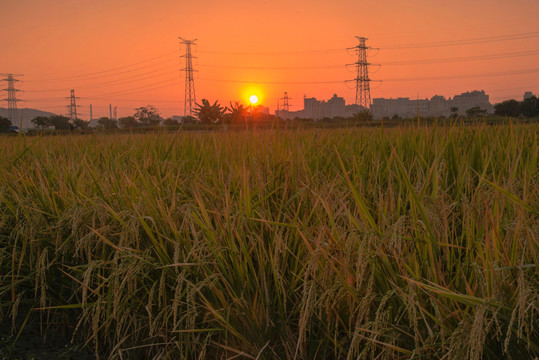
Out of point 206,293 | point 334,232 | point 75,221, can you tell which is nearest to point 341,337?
point 334,232

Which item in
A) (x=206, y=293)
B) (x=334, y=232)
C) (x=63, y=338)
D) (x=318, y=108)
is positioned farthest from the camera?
(x=318, y=108)

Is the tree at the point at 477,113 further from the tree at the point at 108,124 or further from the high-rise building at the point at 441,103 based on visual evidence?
the high-rise building at the point at 441,103

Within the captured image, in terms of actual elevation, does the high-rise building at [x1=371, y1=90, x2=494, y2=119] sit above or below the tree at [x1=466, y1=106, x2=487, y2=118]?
above

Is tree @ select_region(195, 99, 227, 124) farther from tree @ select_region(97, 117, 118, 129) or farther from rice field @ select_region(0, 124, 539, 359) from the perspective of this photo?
rice field @ select_region(0, 124, 539, 359)

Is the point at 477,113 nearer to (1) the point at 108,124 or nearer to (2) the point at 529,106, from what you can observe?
(1) the point at 108,124

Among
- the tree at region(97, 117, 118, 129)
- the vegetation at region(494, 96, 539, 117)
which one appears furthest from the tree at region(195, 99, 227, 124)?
the vegetation at region(494, 96, 539, 117)

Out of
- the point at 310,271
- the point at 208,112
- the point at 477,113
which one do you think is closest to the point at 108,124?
the point at 477,113

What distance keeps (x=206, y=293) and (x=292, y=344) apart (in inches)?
16.6

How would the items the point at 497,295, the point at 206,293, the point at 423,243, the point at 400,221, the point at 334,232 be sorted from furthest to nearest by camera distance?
the point at 206,293 < the point at 334,232 < the point at 423,243 < the point at 400,221 < the point at 497,295

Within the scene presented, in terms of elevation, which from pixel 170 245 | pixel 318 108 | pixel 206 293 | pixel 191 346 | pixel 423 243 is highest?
pixel 318 108

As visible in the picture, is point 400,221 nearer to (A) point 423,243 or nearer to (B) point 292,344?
(A) point 423,243

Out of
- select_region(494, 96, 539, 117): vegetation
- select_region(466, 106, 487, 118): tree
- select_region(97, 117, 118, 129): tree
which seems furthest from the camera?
select_region(494, 96, 539, 117): vegetation

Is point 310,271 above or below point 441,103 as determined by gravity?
below

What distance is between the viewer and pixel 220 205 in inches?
80.7
